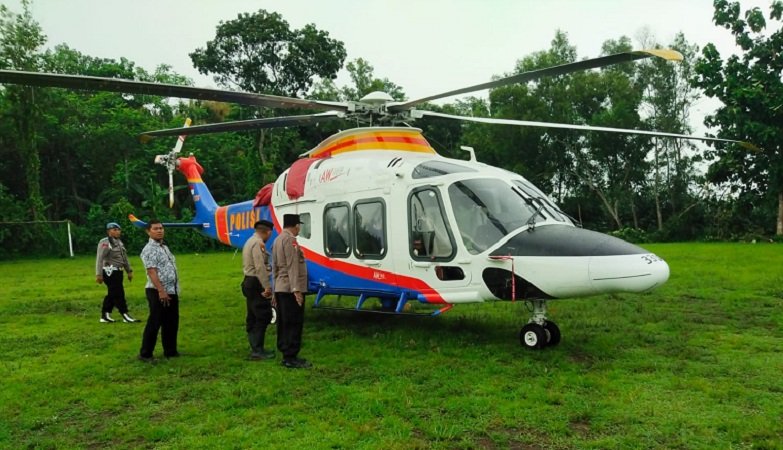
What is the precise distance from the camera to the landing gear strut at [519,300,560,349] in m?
6.52

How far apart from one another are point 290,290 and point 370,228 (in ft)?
5.42

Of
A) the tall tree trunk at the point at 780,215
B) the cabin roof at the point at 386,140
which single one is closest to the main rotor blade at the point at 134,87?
the cabin roof at the point at 386,140

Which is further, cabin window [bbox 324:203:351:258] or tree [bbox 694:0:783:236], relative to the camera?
tree [bbox 694:0:783:236]

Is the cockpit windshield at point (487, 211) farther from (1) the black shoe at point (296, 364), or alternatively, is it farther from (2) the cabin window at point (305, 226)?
(2) the cabin window at point (305, 226)

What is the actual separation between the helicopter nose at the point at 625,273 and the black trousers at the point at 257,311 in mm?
3531

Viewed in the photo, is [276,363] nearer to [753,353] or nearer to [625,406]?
[625,406]

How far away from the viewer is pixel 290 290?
618 cm

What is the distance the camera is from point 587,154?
33688mm

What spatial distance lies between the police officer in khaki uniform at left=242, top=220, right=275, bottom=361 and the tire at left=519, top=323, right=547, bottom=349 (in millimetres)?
2821

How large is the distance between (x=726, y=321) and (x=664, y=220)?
26881 millimetres

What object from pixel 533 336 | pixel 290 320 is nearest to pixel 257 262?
pixel 290 320

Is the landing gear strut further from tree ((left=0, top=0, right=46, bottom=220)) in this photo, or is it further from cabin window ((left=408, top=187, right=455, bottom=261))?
tree ((left=0, top=0, right=46, bottom=220))

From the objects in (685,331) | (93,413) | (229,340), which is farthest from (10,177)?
(685,331)

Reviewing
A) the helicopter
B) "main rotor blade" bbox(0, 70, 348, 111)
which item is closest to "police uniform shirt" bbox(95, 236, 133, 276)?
the helicopter
